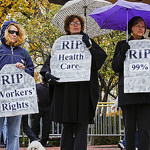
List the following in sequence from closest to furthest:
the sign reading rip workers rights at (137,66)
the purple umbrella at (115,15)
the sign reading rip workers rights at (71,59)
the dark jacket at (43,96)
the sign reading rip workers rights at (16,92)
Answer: the sign reading rip workers rights at (137,66) → the sign reading rip workers rights at (71,59) → the sign reading rip workers rights at (16,92) → the purple umbrella at (115,15) → the dark jacket at (43,96)

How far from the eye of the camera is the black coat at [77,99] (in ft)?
17.4

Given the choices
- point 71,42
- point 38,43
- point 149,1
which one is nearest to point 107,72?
point 38,43

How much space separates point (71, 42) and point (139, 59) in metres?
1.02

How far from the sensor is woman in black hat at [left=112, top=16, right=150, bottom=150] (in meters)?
5.22

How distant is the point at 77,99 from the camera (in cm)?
536

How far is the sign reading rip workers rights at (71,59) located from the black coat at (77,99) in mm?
116

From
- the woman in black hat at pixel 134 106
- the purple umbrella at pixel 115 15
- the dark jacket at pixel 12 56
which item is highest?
the purple umbrella at pixel 115 15

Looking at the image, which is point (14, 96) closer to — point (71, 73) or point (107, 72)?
point (71, 73)

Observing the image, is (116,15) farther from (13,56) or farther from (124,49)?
(13,56)

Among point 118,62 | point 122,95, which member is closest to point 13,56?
point 118,62

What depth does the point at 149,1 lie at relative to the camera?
935 cm

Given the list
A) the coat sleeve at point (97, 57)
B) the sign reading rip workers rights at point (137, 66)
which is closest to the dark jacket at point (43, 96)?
the coat sleeve at point (97, 57)

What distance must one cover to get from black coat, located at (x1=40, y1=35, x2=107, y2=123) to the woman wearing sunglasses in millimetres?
606

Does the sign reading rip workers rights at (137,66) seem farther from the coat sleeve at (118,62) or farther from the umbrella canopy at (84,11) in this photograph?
the umbrella canopy at (84,11)
